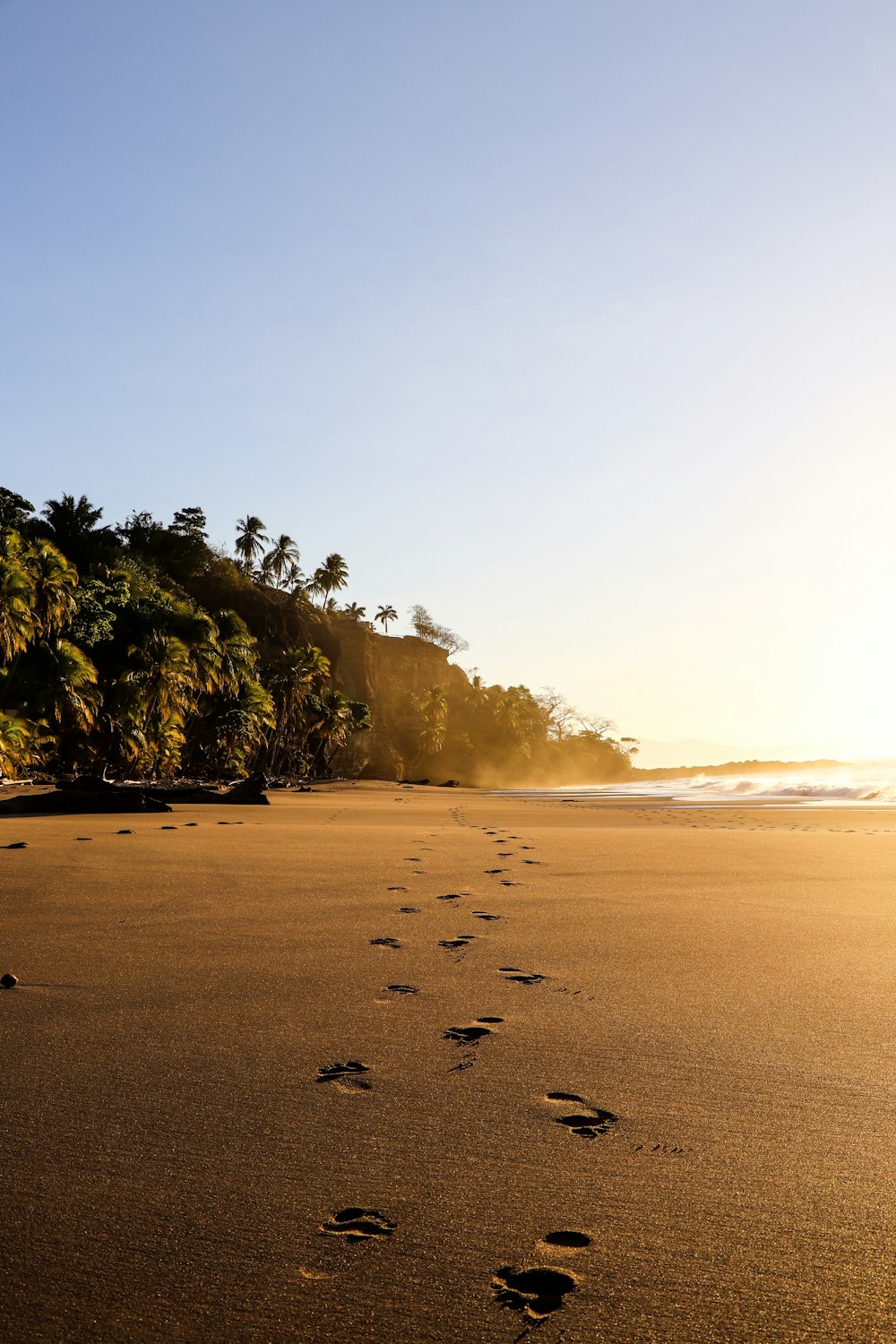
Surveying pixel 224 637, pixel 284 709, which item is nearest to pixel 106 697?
pixel 224 637

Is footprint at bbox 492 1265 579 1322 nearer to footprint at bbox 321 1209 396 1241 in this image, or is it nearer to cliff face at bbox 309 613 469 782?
footprint at bbox 321 1209 396 1241

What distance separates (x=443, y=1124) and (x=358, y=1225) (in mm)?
536

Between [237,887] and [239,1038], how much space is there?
325 centimetres

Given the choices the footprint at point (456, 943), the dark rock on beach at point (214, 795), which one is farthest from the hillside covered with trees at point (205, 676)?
the footprint at point (456, 943)

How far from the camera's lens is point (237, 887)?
6184 millimetres

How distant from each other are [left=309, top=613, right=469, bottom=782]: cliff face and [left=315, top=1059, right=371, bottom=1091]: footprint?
68622mm

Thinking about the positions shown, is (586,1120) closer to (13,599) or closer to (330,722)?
(13,599)

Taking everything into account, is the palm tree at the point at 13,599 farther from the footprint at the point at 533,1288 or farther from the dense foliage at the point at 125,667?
the footprint at the point at 533,1288

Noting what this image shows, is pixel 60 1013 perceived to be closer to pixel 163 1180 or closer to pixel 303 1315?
pixel 163 1180

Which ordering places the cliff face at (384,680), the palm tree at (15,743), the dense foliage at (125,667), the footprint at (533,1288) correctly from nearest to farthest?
the footprint at (533,1288)
the palm tree at (15,743)
the dense foliage at (125,667)
the cliff face at (384,680)

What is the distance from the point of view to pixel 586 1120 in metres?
2.43

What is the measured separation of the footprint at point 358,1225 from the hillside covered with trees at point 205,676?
23958 mm

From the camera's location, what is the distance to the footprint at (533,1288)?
160 cm

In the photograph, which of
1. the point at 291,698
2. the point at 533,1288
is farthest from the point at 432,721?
the point at 533,1288
